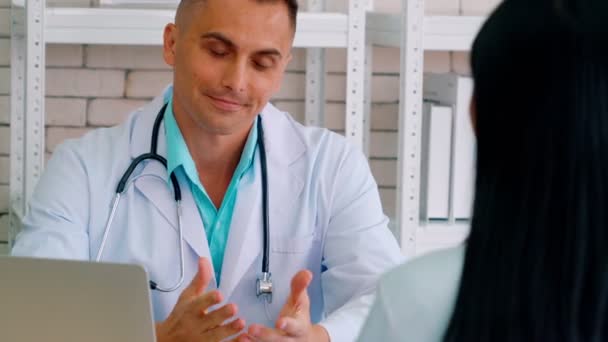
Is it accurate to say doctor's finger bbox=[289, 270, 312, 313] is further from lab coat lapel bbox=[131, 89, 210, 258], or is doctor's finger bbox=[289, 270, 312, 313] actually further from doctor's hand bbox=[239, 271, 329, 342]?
lab coat lapel bbox=[131, 89, 210, 258]

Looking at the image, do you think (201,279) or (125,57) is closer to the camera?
(201,279)

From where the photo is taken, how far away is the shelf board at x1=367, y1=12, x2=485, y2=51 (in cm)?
236

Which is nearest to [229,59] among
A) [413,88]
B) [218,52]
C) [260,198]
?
[218,52]

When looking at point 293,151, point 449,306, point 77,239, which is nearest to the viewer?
point 449,306

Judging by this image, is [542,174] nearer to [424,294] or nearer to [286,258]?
[424,294]

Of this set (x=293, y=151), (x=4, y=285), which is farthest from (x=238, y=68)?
(x=4, y=285)

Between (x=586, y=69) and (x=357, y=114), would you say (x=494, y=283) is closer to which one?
(x=586, y=69)

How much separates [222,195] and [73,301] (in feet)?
2.73

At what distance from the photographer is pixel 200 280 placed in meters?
1.53

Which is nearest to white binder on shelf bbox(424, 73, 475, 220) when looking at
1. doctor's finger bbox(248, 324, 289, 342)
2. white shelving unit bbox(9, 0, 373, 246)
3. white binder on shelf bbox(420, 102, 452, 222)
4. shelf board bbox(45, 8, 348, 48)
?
white binder on shelf bbox(420, 102, 452, 222)

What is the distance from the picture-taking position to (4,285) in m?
1.10

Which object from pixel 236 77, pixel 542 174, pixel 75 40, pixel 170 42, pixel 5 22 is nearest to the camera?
pixel 542 174

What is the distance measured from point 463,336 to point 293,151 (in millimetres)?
1164

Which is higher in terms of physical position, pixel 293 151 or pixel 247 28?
pixel 247 28
